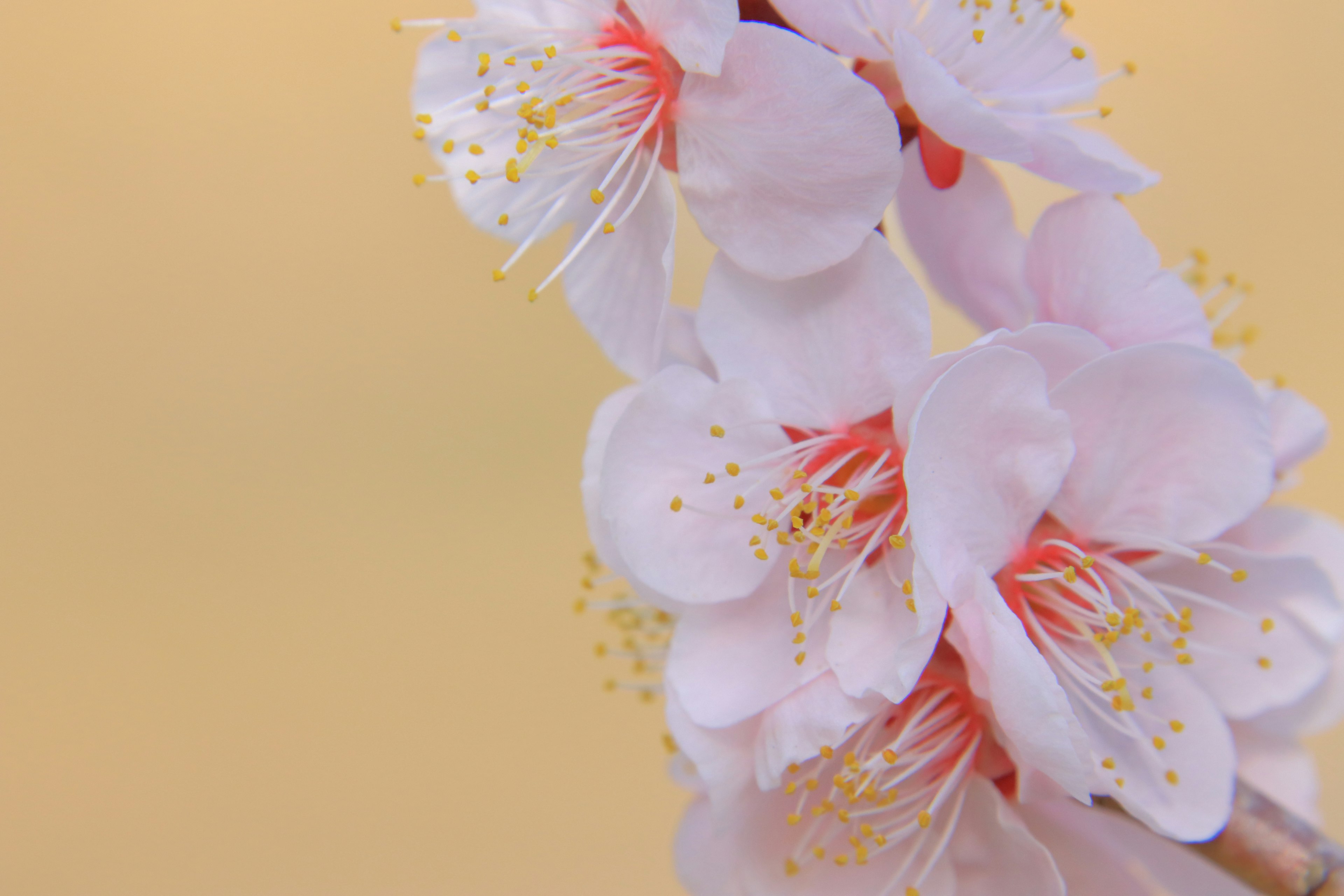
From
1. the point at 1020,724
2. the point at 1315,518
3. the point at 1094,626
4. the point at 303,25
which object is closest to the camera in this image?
the point at 1020,724

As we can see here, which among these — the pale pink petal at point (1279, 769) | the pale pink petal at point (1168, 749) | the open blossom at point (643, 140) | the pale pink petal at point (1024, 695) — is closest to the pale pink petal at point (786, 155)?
the open blossom at point (643, 140)

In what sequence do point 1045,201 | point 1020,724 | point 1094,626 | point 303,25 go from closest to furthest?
1. point 1020,724
2. point 1094,626
3. point 1045,201
4. point 303,25

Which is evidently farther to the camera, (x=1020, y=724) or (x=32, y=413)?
(x=32, y=413)

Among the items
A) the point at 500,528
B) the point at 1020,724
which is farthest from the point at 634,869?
the point at 1020,724

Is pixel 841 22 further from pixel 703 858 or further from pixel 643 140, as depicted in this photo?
pixel 703 858

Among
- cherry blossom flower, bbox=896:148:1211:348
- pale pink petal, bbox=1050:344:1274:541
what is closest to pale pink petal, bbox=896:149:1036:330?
cherry blossom flower, bbox=896:148:1211:348

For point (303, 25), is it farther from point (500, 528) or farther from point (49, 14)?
point (500, 528)
